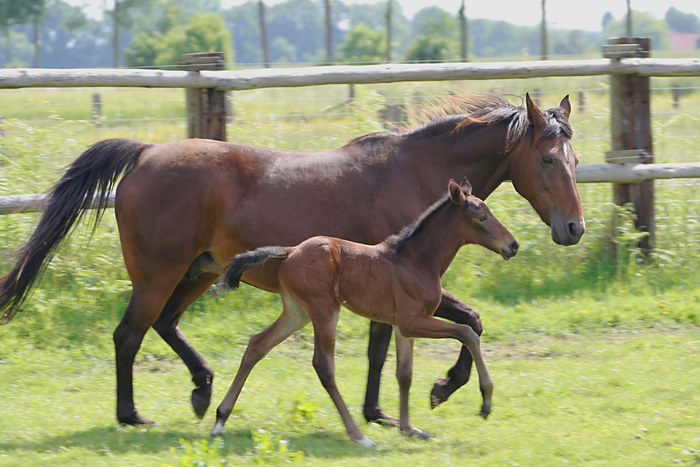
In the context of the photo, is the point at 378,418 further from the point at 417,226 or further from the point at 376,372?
the point at 417,226

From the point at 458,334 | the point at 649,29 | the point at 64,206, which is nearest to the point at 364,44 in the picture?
the point at 64,206

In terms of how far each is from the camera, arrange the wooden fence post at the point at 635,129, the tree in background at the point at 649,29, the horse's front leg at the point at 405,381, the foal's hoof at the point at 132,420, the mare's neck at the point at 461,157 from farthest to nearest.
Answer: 1. the tree in background at the point at 649,29
2. the wooden fence post at the point at 635,129
3. the mare's neck at the point at 461,157
4. the foal's hoof at the point at 132,420
5. the horse's front leg at the point at 405,381

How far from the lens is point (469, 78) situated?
7.75m

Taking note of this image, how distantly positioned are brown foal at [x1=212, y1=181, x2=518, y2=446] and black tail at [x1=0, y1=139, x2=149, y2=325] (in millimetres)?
1307

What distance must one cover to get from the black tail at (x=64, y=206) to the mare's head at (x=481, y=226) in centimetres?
209

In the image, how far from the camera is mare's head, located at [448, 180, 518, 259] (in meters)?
4.65

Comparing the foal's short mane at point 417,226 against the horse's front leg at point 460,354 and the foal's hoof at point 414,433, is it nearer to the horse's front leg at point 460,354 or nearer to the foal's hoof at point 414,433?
the horse's front leg at point 460,354

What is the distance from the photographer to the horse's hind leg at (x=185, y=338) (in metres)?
5.09

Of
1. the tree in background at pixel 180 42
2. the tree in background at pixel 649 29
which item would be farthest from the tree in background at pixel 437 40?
the tree in background at pixel 649 29

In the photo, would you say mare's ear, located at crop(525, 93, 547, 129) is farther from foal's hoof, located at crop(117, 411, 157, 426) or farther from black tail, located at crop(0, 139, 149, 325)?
foal's hoof, located at crop(117, 411, 157, 426)

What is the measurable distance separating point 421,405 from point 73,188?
105 inches

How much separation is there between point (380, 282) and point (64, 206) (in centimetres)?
216

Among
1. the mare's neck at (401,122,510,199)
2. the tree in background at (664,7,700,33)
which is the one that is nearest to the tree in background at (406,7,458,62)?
the mare's neck at (401,122,510,199)

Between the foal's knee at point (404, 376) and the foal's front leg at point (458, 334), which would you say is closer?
the foal's front leg at point (458, 334)
